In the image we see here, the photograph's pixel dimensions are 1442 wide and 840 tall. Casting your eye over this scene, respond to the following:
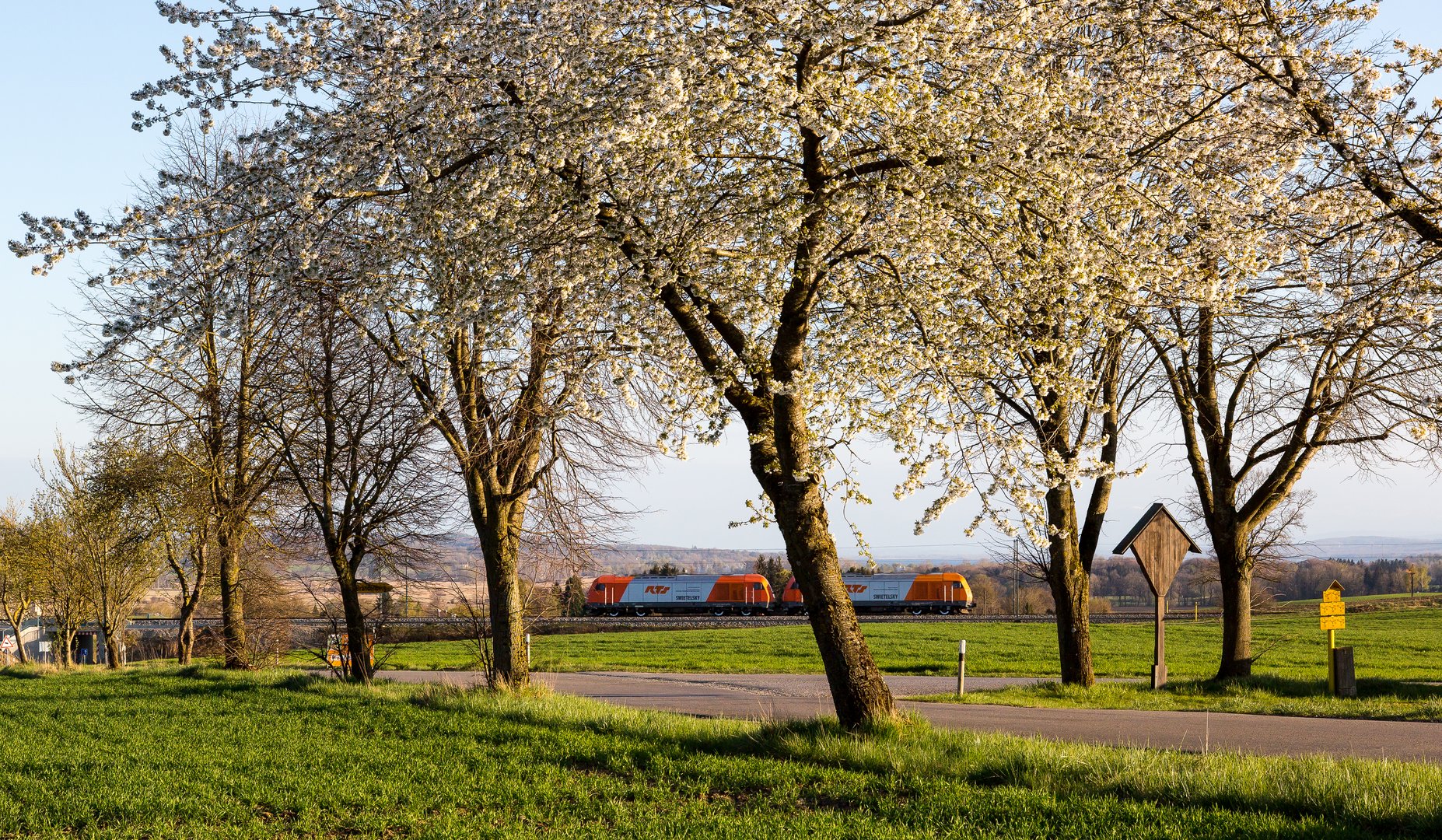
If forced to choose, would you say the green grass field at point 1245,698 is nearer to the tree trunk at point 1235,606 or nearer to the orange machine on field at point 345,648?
the tree trunk at point 1235,606

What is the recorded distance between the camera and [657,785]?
8352 millimetres

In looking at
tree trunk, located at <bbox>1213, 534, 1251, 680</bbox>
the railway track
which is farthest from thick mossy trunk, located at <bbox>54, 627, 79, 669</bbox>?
tree trunk, located at <bbox>1213, 534, 1251, 680</bbox>

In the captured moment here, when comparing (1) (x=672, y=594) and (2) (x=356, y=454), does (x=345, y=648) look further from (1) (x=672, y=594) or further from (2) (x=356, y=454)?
(1) (x=672, y=594)

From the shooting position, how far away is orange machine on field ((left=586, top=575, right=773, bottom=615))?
63.4 meters

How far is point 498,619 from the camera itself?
1563 cm

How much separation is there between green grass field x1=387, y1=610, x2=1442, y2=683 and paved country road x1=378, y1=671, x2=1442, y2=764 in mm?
5380

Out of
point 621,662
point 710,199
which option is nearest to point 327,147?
point 710,199

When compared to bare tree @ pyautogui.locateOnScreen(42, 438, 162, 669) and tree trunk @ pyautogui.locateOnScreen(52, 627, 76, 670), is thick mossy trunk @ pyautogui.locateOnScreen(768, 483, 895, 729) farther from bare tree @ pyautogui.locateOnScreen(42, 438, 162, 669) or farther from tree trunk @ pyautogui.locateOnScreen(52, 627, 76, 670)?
tree trunk @ pyautogui.locateOnScreen(52, 627, 76, 670)

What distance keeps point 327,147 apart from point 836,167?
4.66m

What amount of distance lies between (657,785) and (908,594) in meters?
55.0

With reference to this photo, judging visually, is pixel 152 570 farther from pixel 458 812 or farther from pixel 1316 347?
pixel 1316 347

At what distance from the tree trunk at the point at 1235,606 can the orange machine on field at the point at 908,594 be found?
137ft

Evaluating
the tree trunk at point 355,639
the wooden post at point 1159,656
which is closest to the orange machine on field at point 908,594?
the wooden post at point 1159,656

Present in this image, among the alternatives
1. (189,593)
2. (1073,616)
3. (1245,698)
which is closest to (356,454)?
(1073,616)
